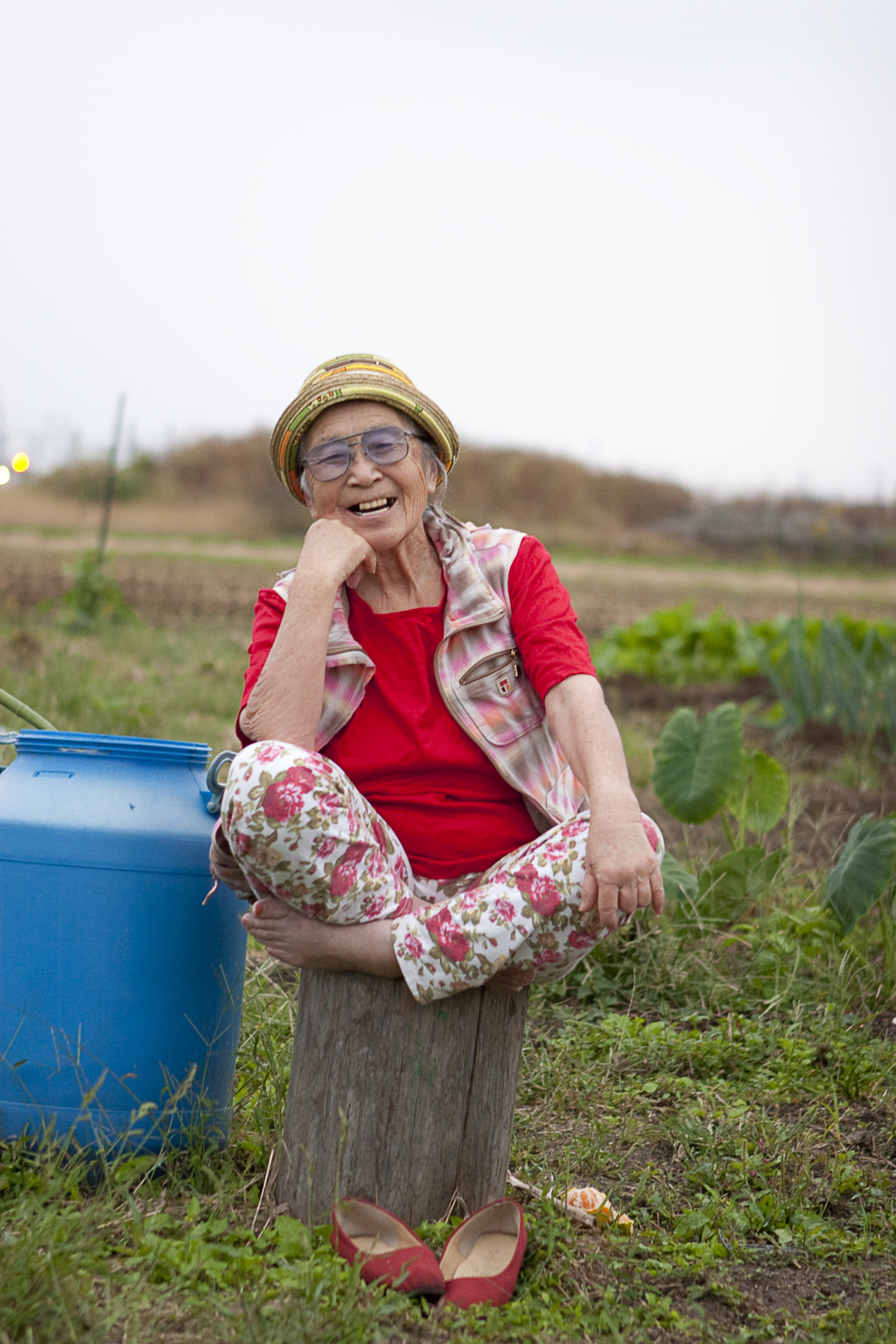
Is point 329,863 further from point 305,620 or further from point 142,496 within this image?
point 142,496

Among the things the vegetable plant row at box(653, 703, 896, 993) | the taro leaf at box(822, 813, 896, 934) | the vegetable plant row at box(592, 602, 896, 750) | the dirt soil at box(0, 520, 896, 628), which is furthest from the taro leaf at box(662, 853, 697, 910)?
the dirt soil at box(0, 520, 896, 628)

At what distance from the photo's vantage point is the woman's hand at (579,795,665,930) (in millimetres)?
1764

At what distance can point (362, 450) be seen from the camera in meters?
2.04

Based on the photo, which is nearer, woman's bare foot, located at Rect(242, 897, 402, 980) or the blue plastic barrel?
woman's bare foot, located at Rect(242, 897, 402, 980)

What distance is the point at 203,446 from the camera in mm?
33531

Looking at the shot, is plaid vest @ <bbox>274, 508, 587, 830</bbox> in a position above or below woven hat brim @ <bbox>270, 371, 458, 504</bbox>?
below

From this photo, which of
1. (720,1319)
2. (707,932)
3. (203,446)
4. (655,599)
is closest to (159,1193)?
(720,1319)

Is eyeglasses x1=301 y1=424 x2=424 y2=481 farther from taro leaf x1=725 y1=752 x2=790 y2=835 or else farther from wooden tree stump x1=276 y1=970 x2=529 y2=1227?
taro leaf x1=725 y1=752 x2=790 y2=835

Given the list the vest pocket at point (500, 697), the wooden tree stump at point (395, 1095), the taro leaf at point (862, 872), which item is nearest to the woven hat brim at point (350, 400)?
the vest pocket at point (500, 697)

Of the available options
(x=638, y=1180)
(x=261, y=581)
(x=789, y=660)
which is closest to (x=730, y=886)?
(x=638, y=1180)

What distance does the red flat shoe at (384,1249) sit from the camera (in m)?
1.71

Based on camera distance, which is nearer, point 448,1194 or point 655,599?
point 448,1194

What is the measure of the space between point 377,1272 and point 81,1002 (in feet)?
2.22

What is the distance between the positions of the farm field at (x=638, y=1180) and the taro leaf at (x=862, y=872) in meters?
0.11
